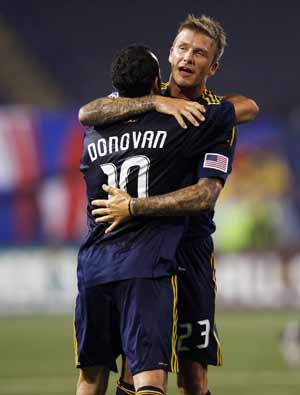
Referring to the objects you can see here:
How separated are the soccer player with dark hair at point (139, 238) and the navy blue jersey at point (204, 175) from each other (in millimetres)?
12

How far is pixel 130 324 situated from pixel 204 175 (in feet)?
2.35

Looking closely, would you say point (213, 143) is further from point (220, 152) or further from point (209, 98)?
point (209, 98)

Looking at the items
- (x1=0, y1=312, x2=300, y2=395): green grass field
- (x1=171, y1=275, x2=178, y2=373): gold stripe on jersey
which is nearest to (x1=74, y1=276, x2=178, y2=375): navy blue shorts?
(x1=171, y1=275, x2=178, y2=373): gold stripe on jersey

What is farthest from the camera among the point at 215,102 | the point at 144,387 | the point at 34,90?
the point at 34,90

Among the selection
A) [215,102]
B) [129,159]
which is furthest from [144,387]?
[215,102]

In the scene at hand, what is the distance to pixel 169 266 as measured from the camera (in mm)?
4594

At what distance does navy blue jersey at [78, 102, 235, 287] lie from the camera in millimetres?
4578

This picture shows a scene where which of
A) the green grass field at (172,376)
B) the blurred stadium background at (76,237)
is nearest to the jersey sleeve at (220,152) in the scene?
the green grass field at (172,376)

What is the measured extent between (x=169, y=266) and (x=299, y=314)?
386 inches

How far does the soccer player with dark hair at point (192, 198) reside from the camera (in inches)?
181

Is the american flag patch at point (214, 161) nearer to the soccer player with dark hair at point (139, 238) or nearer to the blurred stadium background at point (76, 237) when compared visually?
the soccer player with dark hair at point (139, 238)

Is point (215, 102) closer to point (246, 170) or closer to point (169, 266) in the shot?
point (169, 266)

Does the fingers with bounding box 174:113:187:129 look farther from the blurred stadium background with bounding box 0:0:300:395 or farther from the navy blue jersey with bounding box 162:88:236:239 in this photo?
the blurred stadium background with bounding box 0:0:300:395

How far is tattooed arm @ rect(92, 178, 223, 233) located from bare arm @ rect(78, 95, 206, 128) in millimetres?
284
